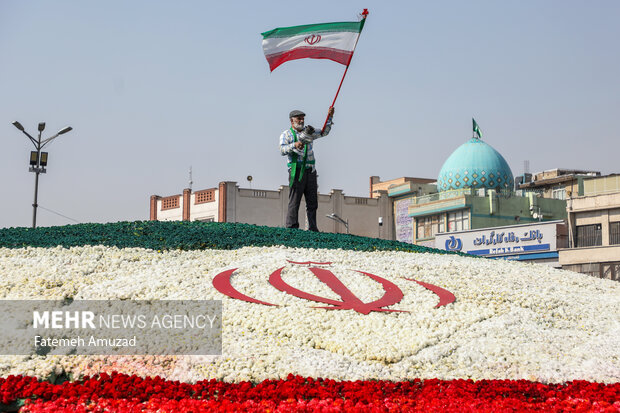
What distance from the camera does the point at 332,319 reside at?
29.1ft

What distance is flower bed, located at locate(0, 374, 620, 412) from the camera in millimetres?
5828

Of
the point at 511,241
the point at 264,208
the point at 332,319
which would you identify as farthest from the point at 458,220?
the point at 332,319

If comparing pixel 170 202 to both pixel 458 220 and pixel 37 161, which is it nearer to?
pixel 458 220

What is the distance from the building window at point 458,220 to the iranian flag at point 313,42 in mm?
39962

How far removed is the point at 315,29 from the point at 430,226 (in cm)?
4382

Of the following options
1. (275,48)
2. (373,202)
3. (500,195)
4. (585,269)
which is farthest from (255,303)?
(373,202)

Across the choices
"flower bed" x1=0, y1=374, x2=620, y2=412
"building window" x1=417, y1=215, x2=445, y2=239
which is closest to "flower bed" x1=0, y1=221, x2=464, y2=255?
"flower bed" x1=0, y1=374, x2=620, y2=412

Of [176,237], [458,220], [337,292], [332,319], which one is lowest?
[332,319]

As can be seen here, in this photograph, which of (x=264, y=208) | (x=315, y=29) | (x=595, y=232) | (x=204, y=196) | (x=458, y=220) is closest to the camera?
(x=315, y=29)

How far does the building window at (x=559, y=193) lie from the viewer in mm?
55844

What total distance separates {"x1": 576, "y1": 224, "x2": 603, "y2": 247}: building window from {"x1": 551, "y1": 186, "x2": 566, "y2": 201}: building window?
11.0 meters

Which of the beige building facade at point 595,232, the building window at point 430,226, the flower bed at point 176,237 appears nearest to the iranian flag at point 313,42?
the flower bed at point 176,237

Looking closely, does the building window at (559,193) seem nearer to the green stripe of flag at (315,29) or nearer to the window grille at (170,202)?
the window grille at (170,202)

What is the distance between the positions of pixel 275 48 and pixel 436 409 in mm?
10569
